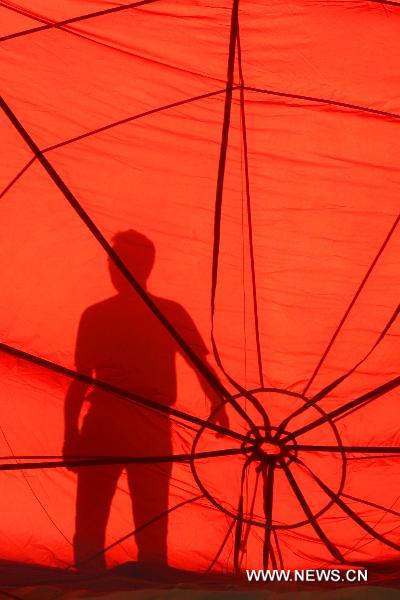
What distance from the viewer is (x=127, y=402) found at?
455 centimetres

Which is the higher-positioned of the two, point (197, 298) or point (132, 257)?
point (132, 257)

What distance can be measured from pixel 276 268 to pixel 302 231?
0.72ft

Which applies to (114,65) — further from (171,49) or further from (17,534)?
(17,534)

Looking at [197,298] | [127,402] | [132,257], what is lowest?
[127,402]

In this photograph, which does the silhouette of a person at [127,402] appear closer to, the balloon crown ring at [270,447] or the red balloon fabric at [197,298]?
the red balloon fabric at [197,298]

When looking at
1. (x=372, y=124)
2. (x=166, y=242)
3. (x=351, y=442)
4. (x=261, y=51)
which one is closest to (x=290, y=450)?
(x=351, y=442)

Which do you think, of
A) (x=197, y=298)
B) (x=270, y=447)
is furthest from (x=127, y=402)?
(x=270, y=447)

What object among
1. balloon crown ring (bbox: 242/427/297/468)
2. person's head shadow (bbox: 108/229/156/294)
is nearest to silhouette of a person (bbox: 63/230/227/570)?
person's head shadow (bbox: 108/229/156/294)

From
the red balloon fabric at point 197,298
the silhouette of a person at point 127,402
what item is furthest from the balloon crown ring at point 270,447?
the silhouette of a person at point 127,402

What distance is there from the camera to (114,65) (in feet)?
13.1

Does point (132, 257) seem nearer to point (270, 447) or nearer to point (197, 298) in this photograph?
point (197, 298)

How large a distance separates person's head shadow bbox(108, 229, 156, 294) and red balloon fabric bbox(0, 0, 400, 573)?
0.01 m

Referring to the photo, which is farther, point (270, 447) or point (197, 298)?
point (270, 447)

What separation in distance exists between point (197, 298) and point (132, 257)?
0.36 metres
